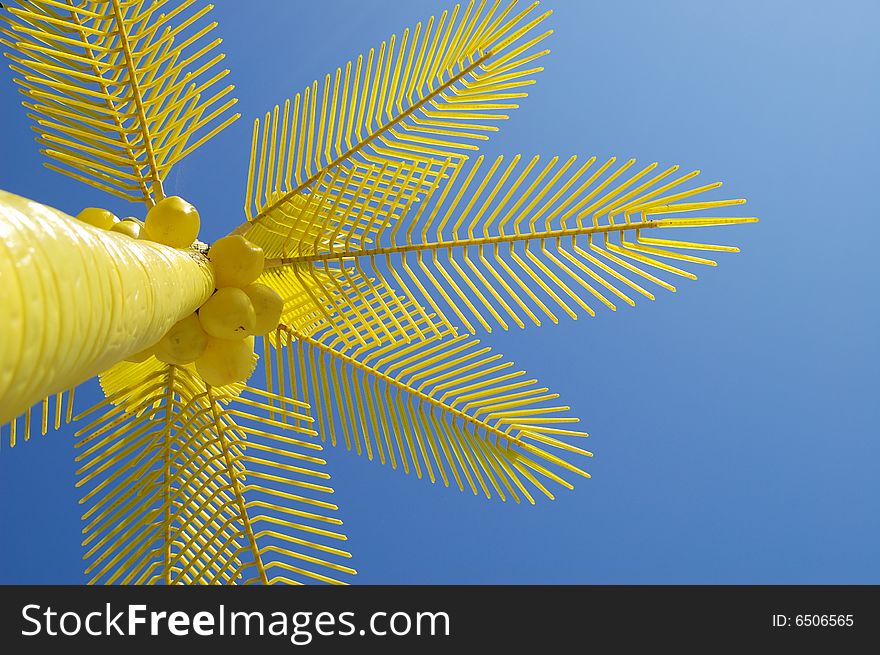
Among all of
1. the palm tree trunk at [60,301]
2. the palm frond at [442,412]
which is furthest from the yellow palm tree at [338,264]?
the palm tree trunk at [60,301]

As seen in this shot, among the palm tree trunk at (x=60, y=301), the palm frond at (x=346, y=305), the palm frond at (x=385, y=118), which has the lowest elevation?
the palm tree trunk at (x=60, y=301)

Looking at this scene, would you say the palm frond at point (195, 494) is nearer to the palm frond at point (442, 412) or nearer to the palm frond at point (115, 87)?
the palm frond at point (442, 412)

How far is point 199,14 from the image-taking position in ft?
11.6

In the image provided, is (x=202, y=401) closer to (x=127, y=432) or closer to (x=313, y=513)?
(x=127, y=432)

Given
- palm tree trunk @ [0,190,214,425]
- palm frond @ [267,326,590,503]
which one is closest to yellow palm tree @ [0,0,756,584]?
palm frond @ [267,326,590,503]

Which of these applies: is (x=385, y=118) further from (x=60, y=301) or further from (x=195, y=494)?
(x=60, y=301)

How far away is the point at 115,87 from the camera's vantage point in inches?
142

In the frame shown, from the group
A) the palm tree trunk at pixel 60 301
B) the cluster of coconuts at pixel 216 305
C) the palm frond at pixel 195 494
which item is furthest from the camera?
the palm frond at pixel 195 494

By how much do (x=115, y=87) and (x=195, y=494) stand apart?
1.85m

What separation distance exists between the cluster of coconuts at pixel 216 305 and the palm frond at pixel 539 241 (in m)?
0.36

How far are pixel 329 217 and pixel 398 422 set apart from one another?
1.02 metres

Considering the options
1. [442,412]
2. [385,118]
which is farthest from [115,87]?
[442,412]

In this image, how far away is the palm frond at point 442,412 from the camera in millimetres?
3705

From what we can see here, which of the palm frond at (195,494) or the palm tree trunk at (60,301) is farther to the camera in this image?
the palm frond at (195,494)
